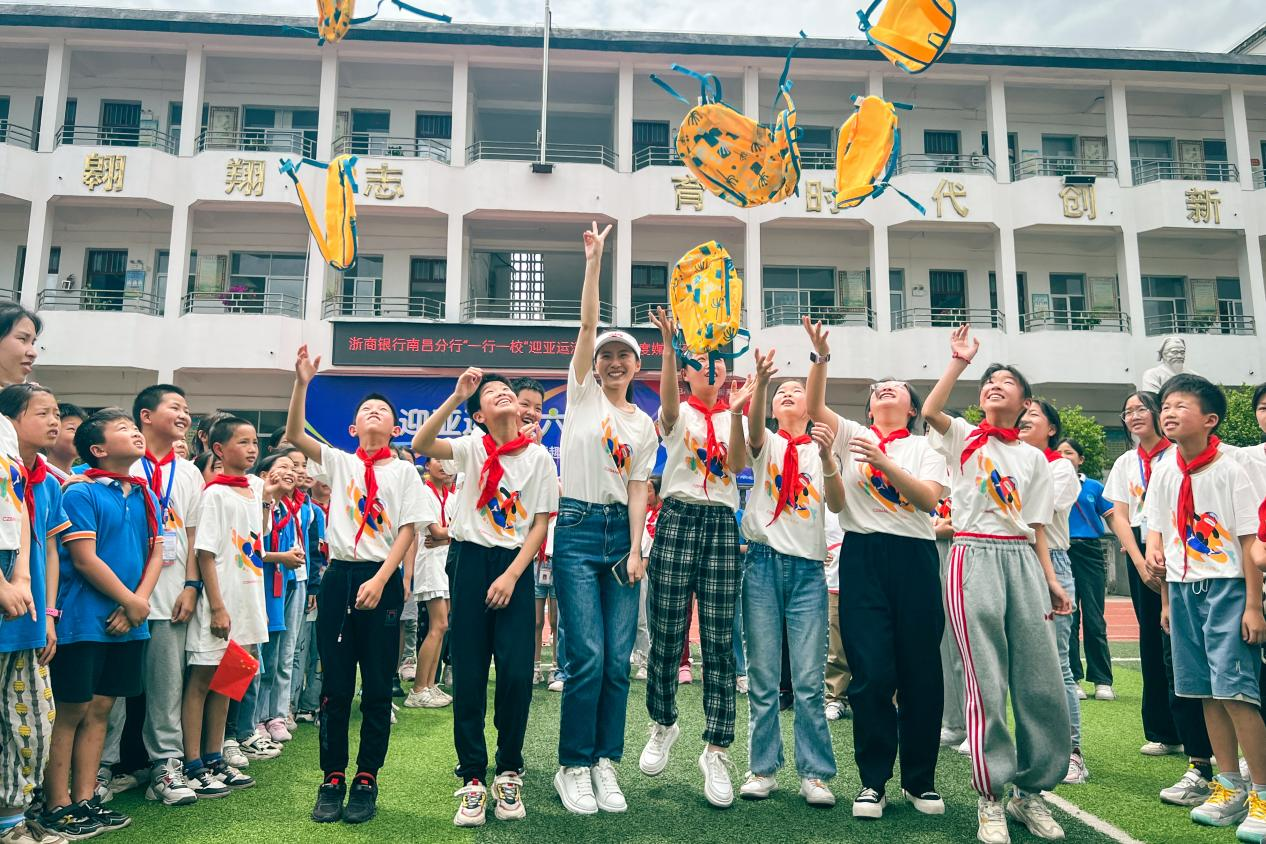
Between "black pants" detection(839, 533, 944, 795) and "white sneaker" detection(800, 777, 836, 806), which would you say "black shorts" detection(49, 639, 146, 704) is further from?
"black pants" detection(839, 533, 944, 795)

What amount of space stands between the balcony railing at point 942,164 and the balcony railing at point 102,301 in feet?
49.8

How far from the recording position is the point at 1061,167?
19438 millimetres

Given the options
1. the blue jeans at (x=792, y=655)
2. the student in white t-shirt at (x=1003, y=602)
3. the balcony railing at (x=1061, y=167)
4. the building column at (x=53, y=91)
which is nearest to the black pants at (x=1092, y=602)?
the student in white t-shirt at (x=1003, y=602)

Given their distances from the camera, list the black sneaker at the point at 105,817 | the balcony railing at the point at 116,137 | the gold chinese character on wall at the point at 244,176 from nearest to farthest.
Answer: the black sneaker at the point at 105,817
the gold chinese character on wall at the point at 244,176
the balcony railing at the point at 116,137

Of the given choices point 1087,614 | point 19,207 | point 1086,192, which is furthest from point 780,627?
point 19,207

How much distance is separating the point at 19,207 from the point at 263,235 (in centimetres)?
519

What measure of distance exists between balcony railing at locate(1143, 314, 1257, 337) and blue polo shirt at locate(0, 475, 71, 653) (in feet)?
67.7

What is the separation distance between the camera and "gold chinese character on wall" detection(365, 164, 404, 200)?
16734 mm

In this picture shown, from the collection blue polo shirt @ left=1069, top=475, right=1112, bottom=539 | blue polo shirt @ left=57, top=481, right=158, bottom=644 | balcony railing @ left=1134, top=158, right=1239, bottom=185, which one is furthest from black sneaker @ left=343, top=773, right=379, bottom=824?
balcony railing @ left=1134, top=158, right=1239, bottom=185

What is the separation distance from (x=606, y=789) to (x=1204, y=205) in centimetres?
2009

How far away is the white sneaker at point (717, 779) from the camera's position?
3.71 m

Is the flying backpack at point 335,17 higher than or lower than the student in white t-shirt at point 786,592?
higher

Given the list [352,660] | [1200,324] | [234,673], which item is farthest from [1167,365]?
[1200,324]

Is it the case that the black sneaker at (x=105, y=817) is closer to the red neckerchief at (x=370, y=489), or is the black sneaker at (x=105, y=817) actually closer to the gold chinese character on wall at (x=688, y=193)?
the red neckerchief at (x=370, y=489)
